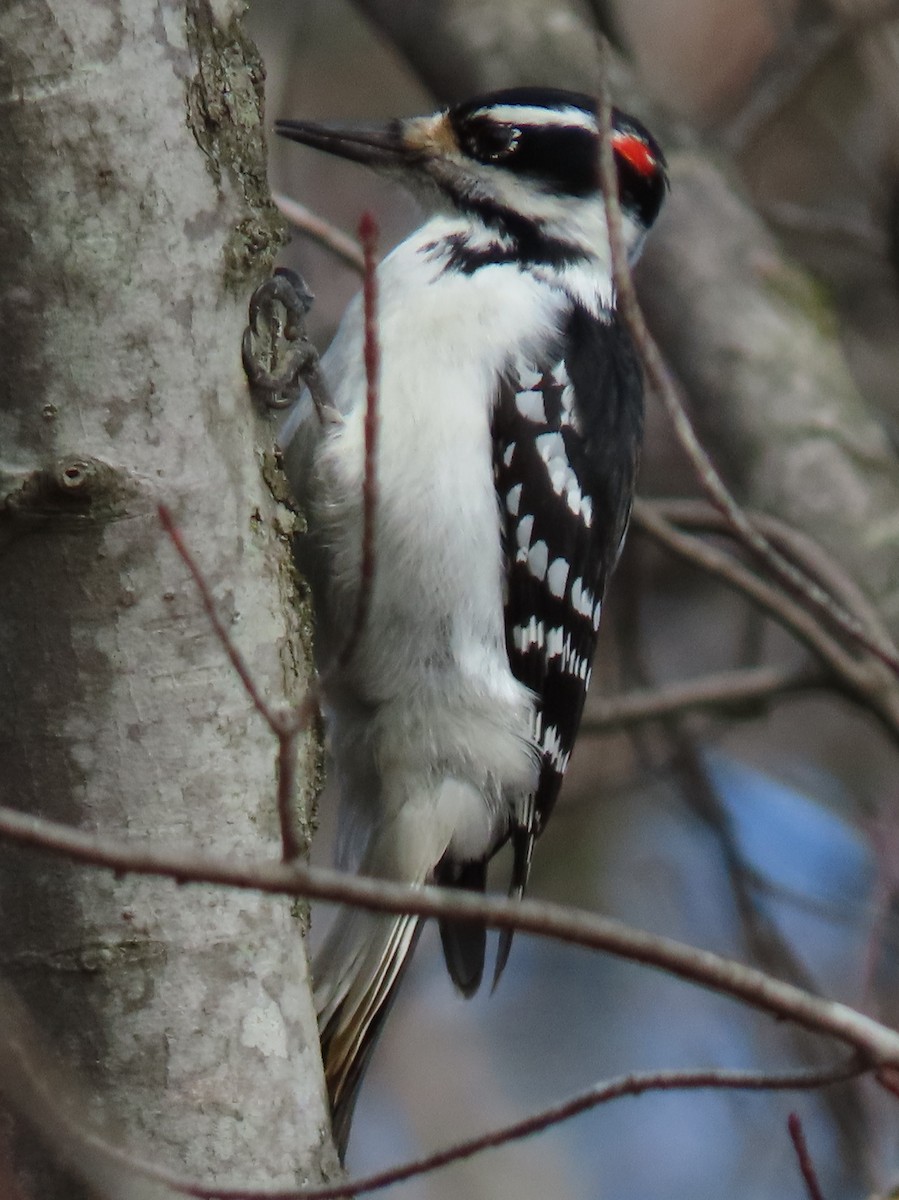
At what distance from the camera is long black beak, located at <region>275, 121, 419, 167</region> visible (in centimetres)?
379

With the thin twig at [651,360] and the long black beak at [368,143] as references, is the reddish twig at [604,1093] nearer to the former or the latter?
the thin twig at [651,360]

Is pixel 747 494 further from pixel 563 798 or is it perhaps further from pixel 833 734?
pixel 833 734

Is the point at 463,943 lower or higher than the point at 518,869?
lower

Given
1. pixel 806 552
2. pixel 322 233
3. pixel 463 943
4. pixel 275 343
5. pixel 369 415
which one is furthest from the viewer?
pixel 806 552

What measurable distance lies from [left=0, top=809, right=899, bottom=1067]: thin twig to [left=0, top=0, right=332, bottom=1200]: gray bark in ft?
A: 2.18

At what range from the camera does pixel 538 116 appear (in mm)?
3896

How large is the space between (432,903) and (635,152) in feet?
9.41

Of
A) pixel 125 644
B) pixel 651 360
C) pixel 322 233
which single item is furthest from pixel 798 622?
pixel 125 644

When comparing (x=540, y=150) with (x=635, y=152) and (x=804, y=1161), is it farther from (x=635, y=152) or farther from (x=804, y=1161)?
(x=804, y=1161)

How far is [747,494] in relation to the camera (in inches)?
199

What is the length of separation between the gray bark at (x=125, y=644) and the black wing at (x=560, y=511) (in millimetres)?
1226

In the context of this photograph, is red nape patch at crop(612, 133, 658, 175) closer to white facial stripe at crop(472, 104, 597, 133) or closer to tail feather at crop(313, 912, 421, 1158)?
white facial stripe at crop(472, 104, 597, 133)

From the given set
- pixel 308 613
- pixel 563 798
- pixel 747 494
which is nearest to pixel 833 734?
pixel 563 798

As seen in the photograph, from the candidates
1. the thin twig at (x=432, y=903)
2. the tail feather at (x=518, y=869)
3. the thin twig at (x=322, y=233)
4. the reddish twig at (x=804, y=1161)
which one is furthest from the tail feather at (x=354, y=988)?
the thin twig at (x=322, y=233)
